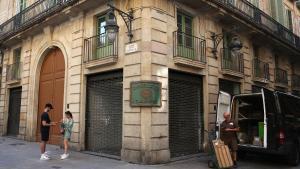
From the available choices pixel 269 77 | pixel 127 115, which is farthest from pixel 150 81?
pixel 269 77

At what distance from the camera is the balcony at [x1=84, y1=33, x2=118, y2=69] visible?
10.6m

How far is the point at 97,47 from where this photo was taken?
11.6 meters

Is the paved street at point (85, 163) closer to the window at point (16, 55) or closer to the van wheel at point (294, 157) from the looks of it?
the van wheel at point (294, 157)

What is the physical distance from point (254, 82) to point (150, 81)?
7600 mm

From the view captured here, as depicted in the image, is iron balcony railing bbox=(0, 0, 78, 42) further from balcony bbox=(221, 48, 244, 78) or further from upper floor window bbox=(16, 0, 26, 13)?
balcony bbox=(221, 48, 244, 78)

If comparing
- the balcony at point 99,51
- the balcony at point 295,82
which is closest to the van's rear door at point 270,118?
the balcony at point 99,51

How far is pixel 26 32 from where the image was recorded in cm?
1535

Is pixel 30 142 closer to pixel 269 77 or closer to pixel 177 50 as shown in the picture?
pixel 177 50

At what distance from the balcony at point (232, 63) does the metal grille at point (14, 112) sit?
10.5 metres

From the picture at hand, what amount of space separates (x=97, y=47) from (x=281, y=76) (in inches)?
455

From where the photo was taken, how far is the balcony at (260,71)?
1540 centimetres

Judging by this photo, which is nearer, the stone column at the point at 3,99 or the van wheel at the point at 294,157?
the van wheel at the point at 294,157

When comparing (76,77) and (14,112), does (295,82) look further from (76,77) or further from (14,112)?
(14,112)

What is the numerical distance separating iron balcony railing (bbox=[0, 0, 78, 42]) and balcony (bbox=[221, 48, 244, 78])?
20.9ft
